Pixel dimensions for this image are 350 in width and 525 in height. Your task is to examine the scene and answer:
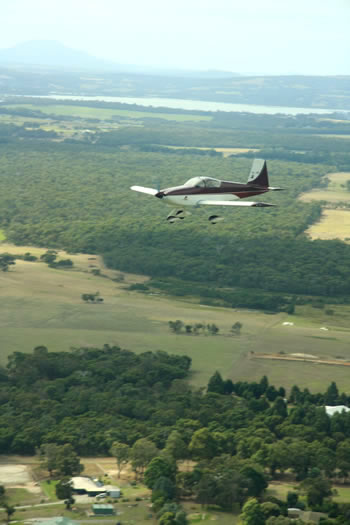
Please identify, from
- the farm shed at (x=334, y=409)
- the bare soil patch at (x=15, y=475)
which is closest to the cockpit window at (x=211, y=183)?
the bare soil patch at (x=15, y=475)

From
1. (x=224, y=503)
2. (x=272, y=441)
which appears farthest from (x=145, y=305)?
(x=224, y=503)

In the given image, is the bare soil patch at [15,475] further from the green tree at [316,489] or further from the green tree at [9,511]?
the green tree at [316,489]

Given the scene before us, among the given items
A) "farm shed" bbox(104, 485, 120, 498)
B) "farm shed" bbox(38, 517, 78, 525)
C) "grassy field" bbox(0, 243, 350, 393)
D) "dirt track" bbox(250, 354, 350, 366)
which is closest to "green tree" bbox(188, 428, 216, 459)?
"farm shed" bbox(104, 485, 120, 498)

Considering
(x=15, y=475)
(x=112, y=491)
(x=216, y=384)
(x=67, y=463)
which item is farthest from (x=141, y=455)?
(x=216, y=384)

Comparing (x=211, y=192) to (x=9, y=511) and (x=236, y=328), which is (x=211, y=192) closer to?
(x=9, y=511)

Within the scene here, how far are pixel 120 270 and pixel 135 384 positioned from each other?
6601cm

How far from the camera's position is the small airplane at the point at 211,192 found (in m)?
64.2

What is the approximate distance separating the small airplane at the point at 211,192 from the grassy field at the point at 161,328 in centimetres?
5059

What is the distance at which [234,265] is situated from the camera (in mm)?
178250

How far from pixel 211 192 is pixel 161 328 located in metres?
72.0

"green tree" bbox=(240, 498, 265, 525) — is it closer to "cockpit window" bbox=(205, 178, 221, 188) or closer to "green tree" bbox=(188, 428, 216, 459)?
"green tree" bbox=(188, 428, 216, 459)

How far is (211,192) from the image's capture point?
65500 mm

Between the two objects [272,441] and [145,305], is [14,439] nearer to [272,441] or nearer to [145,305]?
[272,441]

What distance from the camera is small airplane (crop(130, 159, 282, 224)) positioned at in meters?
64.2
